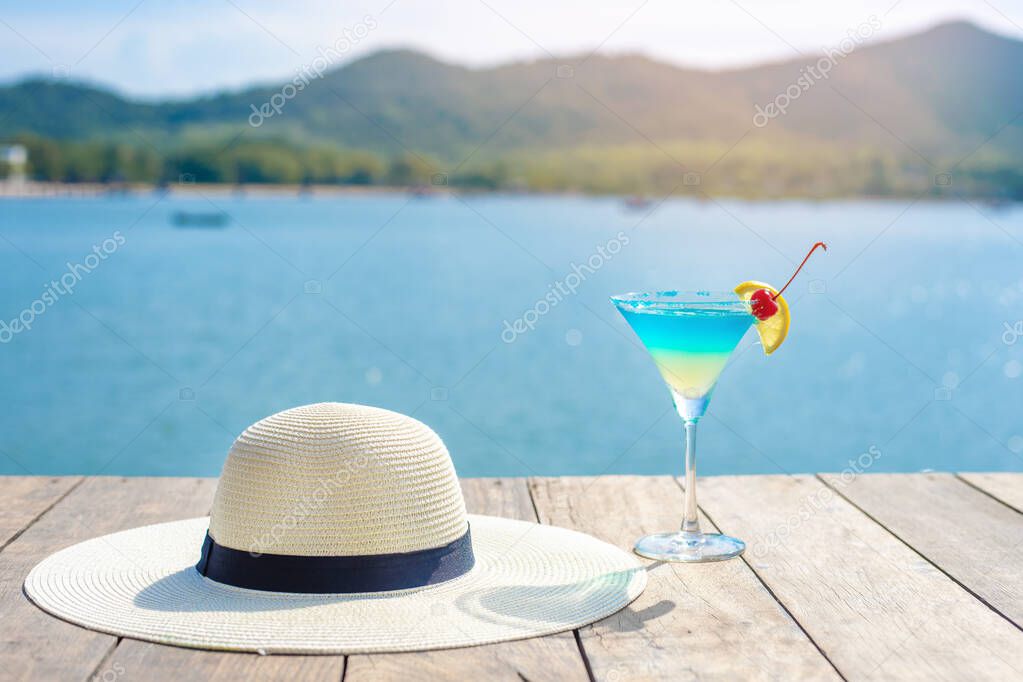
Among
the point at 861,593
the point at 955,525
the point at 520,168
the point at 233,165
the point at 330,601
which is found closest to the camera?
the point at 330,601

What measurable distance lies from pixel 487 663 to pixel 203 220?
6114 cm

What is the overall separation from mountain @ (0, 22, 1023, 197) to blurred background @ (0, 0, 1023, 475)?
194 millimetres

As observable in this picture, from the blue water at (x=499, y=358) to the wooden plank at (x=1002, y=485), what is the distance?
139 inches

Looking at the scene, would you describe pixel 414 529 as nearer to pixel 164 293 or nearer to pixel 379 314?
pixel 379 314

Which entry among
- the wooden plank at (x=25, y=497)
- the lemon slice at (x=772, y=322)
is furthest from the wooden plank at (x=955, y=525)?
the wooden plank at (x=25, y=497)

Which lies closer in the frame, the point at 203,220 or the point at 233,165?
the point at 233,165

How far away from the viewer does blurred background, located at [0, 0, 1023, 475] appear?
15.1m

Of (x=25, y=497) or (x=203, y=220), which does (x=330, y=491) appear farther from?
(x=203, y=220)

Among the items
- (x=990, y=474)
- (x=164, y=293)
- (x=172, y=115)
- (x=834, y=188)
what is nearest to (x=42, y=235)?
(x=172, y=115)

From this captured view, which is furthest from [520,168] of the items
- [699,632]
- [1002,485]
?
[699,632]

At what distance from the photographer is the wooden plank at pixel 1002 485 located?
307 cm

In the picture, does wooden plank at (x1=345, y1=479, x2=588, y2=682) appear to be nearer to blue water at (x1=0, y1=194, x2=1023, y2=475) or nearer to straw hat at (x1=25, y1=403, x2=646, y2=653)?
straw hat at (x1=25, y1=403, x2=646, y2=653)

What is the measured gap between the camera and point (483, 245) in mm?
55312

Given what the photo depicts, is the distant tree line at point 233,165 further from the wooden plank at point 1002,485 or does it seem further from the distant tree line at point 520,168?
the wooden plank at point 1002,485
